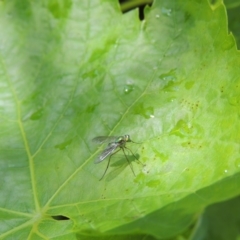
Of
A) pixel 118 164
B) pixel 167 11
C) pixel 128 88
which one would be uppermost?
pixel 167 11

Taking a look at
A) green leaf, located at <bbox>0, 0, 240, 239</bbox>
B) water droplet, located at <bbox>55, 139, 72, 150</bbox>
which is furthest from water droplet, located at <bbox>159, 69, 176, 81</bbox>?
water droplet, located at <bbox>55, 139, 72, 150</bbox>

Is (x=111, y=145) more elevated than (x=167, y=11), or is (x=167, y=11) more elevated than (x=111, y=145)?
(x=167, y=11)

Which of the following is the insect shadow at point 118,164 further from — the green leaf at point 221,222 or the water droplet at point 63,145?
the green leaf at point 221,222

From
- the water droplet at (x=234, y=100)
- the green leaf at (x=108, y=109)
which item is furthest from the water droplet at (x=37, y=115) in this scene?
the water droplet at (x=234, y=100)

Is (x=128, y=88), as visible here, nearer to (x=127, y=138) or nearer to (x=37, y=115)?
(x=127, y=138)

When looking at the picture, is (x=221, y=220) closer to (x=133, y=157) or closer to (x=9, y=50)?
(x=133, y=157)

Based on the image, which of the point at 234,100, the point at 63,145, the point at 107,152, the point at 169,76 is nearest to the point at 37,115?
the point at 63,145

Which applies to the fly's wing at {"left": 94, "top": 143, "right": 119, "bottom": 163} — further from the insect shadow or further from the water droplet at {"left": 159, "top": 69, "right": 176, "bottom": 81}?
the water droplet at {"left": 159, "top": 69, "right": 176, "bottom": 81}
